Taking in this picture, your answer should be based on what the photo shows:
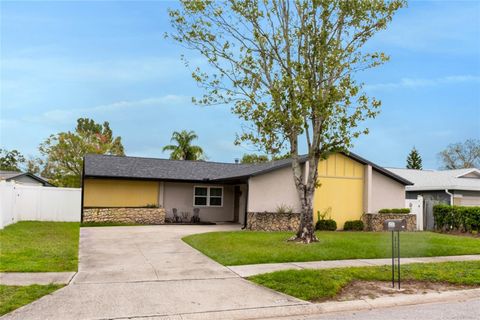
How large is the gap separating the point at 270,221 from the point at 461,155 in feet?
158

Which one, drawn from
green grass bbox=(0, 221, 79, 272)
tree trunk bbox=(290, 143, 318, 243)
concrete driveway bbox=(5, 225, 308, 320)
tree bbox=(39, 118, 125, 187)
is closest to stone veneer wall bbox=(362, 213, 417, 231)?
tree trunk bbox=(290, 143, 318, 243)

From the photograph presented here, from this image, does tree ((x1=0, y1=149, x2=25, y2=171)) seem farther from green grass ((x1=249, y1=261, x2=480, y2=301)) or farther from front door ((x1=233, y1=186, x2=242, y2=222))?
green grass ((x1=249, y1=261, x2=480, y2=301))

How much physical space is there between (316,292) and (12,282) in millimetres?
5409

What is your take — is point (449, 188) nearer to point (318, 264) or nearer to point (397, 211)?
point (397, 211)

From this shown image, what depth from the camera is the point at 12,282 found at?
7.60 metres

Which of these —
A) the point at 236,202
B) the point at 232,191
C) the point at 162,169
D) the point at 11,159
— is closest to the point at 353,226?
the point at 236,202

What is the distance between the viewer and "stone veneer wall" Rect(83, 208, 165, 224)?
68.7 feet

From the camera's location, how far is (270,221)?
19062 millimetres

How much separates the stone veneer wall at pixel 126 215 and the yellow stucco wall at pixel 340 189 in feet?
26.3

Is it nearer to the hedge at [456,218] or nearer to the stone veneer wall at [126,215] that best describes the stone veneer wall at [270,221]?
the stone veneer wall at [126,215]

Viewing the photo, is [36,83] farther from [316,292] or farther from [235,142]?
[316,292]

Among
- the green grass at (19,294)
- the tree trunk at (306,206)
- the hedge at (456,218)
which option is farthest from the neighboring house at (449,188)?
the green grass at (19,294)

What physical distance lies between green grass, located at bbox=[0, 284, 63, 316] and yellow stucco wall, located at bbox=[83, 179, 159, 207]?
15.3m

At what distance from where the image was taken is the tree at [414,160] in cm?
6022
